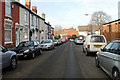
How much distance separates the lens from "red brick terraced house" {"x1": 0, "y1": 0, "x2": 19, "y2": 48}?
14.1 m

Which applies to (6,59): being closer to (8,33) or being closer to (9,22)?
(8,33)

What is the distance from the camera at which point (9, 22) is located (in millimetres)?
15281

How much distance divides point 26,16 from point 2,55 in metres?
16.9

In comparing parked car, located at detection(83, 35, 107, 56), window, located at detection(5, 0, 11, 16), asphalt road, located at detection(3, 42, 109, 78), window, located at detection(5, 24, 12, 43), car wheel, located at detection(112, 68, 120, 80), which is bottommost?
asphalt road, located at detection(3, 42, 109, 78)

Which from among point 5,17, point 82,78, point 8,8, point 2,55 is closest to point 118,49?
point 82,78

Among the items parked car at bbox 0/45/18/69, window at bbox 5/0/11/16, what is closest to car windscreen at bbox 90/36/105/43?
parked car at bbox 0/45/18/69

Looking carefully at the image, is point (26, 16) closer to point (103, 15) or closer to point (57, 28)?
point (103, 15)

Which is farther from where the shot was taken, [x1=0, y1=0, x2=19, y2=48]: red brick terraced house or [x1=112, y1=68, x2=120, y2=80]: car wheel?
[x1=0, y1=0, x2=19, y2=48]: red brick terraced house

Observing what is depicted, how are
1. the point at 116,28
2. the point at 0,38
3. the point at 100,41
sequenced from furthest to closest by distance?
1. the point at 116,28
2. the point at 0,38
3. the point at 100,41

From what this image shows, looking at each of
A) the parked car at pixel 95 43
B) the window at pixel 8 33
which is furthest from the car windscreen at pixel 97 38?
the window at pixel 8 33

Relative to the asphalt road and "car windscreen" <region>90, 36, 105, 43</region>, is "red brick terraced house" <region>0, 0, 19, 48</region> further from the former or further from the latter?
"car windscreen" <region>90, 36, 105, 43</region>

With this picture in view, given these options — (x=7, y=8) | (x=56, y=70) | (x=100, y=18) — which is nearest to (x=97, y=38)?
(x=56, y=70)

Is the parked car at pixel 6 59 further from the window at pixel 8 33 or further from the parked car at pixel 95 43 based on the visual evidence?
the window at pixel 8 33

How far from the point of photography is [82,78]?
4957 millimetres
